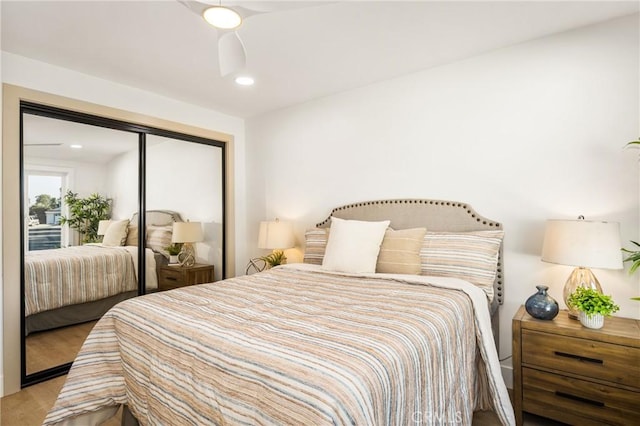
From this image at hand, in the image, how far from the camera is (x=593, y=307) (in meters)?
1.79

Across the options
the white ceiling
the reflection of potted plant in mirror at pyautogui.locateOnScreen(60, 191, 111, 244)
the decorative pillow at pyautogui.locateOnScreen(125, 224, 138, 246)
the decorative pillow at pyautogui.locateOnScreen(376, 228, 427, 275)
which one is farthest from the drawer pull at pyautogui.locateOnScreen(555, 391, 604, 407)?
the reflection of potted plant in mirror at pyautogui.locateOnScreen(60, 191, 111, 244)

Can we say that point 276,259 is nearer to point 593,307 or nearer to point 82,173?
point 82,173

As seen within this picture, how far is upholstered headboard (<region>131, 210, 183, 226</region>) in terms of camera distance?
3367 millimetres

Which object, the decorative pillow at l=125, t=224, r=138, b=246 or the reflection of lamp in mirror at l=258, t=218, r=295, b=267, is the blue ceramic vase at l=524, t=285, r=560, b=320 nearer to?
the reflection of lamp in mirror at l=258, t=218, r=295, b=267

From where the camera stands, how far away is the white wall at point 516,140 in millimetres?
2111

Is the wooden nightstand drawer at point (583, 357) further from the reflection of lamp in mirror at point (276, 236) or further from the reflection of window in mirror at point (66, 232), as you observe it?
the reflection of window in mirror at point (66, 232)

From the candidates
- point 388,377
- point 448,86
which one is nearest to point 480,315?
point 388,377

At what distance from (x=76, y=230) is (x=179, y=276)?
1.06 meters

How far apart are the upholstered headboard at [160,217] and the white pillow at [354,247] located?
1.86 metres

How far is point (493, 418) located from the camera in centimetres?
207

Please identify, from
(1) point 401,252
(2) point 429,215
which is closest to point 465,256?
(1) point 401,252

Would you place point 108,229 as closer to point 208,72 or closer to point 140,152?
point 140,152

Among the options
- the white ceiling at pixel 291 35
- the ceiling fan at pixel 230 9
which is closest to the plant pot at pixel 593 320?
the white ceiling at pixel 291 35

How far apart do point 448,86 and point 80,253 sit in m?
3.45
